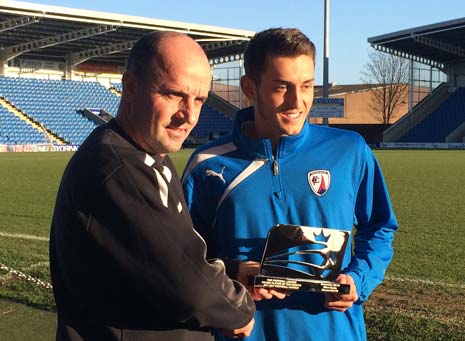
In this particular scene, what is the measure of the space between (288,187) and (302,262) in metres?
0.31

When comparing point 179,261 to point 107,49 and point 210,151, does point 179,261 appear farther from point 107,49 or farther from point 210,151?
point 107,49

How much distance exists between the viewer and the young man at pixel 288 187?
6.45 feet

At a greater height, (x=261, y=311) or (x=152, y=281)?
(x=152, y=281)

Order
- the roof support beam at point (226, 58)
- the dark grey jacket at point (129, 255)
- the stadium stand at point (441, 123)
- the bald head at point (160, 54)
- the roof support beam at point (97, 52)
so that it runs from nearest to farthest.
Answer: the dark grey jacket at point (129, 255) → the bald head at point (160, 54) → the stadium stand at point (441, 123) → the roof support beam at point (97, 52) → the roof support beam at point (226, 58)

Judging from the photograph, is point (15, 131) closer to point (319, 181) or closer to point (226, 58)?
point (226, 58)

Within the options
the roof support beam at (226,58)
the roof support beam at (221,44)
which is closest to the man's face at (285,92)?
the roof support beam at (221,44)

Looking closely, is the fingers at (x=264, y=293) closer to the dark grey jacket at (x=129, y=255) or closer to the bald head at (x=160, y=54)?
the dark grey jacket at (x=129, y=255)

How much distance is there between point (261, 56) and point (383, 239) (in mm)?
741

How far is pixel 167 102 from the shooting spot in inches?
56.6

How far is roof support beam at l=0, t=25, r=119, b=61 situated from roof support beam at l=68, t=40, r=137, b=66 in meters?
3.60

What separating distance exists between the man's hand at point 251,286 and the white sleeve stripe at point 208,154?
437 mm

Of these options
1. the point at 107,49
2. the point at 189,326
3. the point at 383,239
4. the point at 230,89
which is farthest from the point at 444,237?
the point at 230,89

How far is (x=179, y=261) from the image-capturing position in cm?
133

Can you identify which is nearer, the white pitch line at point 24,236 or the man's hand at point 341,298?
the man's hand at point 341,298
